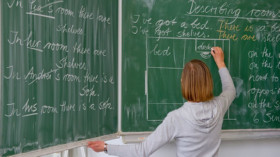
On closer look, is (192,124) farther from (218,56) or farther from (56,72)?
(56,72)

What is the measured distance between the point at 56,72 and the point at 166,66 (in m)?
0.88

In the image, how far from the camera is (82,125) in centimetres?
215

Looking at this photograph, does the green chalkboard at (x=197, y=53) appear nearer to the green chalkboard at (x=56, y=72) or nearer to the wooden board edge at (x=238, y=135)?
the wooden board edge at (x=238, y=135)

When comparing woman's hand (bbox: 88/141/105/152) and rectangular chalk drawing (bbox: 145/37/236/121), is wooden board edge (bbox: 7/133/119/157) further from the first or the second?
rectangular chalk drawing (bbox: 145/37/236/121)

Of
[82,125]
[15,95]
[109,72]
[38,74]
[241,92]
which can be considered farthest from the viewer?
[241,92]

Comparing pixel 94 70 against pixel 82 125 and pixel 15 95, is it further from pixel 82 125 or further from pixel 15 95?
pixel 15 95

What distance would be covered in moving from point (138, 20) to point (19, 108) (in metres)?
1.11

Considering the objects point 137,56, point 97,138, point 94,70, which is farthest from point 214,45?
point 97,138

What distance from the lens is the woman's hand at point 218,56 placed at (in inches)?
94.3

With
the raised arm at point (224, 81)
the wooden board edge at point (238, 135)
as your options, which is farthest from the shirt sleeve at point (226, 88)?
the wooden board edge at point (238, 135)

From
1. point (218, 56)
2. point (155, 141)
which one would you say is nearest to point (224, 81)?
point (218, 56)

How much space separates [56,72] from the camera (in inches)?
77.7

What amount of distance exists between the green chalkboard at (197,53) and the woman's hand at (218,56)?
0.14ft

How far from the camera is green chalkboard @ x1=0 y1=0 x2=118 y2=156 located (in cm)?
173
